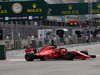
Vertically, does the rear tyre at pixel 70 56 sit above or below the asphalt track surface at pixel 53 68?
above

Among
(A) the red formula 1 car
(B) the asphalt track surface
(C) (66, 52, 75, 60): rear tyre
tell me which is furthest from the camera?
(A) the red formula 1 car

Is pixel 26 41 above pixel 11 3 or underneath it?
underneath

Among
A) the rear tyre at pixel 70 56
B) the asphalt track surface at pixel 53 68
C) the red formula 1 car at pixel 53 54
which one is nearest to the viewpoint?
the asphalt track surface at pixel 53 68

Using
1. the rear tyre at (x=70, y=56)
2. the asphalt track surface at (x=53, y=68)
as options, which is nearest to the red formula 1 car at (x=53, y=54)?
the rear tyre at (x=70, y=56)

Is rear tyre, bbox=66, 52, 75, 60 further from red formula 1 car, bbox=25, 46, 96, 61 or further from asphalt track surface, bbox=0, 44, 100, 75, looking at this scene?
asphalt track surface, bbox=0, 44, 100, 75

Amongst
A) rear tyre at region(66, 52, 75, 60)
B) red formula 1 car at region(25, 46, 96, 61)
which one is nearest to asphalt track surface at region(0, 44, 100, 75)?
rear tyre at region(66, 52, 75, 60)

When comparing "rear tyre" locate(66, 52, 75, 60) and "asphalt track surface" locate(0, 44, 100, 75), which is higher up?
"rear tyre" locate(66, 52, 75, 60)

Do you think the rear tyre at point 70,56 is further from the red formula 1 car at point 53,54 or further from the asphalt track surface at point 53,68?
the asphalt track surface at point 53,68

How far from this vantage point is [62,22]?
4702 inches

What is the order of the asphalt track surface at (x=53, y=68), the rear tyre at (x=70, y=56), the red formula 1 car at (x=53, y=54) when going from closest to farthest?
the asphalt track surface at (x=53, y=68), the rear tyre at (x=70, y=56), the red formula 1 car at (x=53, y=54)

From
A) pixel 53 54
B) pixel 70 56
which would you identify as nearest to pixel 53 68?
pixel 70 56

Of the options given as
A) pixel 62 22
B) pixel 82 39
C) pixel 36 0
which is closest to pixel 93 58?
pixel 36 0

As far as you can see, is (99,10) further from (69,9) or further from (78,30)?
(78,30)

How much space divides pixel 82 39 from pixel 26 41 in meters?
20.7
